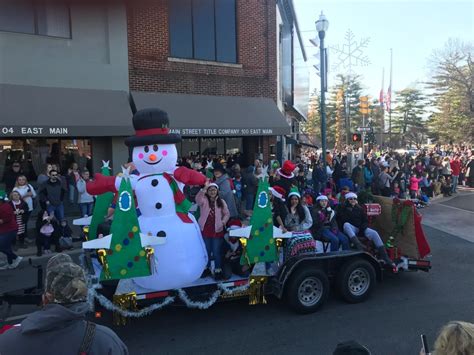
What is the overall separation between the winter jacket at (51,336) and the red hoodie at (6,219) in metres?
6.76

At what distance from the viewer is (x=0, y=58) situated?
11.6m

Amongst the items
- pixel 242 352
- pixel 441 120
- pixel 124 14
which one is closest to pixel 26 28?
pixel 124 14

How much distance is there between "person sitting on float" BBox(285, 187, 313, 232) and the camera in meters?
6.36

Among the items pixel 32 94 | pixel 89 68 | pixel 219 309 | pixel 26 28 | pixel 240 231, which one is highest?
pixel 26 28

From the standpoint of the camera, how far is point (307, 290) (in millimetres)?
5672

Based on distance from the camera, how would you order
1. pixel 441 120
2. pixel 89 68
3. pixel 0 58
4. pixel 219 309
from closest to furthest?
pixel 219 309 < pixel 0 58 < pixel 89 68 < pixel 441 120

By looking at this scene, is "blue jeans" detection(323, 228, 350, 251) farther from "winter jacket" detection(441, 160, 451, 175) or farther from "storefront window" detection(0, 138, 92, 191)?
"winter jacket" detection(441, 160, 451, 175)

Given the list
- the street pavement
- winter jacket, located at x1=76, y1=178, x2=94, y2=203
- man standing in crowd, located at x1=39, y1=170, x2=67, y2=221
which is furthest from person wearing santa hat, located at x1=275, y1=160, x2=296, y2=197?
man standing in crowd, located at x1=39, y1=170, x2=67, y2=221

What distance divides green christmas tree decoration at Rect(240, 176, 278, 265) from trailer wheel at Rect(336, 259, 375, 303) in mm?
1074

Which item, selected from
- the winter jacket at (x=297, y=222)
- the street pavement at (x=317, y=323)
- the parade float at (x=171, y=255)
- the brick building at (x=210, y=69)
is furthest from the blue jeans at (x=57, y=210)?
the winter jacket at (x=297, y=222)

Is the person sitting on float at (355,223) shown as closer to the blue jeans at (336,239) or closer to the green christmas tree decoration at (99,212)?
the blue jeans at (336,239)

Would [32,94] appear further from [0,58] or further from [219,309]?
[219,309]

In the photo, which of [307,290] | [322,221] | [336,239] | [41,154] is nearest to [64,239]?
[41,154]

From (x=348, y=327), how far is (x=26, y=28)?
39.5 feet
